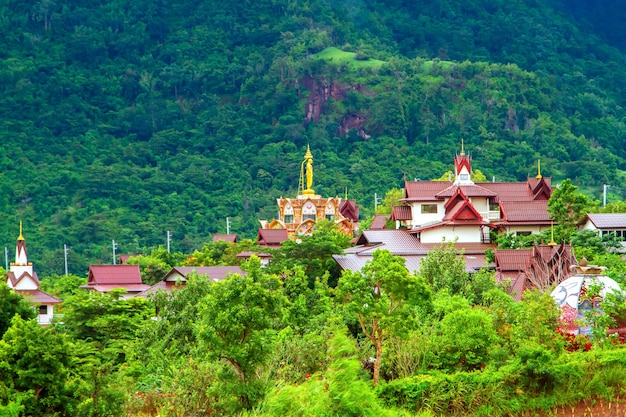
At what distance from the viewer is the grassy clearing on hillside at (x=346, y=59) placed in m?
133

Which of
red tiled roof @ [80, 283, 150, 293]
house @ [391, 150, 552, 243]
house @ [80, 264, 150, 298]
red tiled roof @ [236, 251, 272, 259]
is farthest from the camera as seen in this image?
house @ [80, 264, 150, 298]

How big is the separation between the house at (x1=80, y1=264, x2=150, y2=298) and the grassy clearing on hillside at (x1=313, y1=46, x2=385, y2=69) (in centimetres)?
7588

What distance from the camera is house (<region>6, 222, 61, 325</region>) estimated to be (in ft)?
173

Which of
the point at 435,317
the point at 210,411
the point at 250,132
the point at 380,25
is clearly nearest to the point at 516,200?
the point at 435,317

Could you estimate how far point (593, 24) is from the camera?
183500 mm

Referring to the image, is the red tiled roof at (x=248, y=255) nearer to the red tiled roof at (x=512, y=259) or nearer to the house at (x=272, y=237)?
the house at (x=272, y=237)

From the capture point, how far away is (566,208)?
48125 mm

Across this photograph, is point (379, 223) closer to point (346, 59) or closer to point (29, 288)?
point (29, 288)

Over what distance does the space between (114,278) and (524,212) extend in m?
18.6

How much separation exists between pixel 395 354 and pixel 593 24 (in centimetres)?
15847

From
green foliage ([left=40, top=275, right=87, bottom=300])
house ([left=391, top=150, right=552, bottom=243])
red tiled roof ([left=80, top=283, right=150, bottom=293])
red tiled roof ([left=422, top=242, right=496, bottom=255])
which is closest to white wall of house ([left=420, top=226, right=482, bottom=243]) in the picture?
house ([left=391, top=150, right=552, bottom=243])

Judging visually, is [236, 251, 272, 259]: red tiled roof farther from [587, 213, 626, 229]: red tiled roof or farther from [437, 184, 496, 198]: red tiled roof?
[587, 213, 626, 229]: red tiled roof

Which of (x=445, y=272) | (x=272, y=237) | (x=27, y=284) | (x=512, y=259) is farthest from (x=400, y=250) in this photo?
(x=27, y=284)

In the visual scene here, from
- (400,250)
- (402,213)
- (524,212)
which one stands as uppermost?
(402,213)
